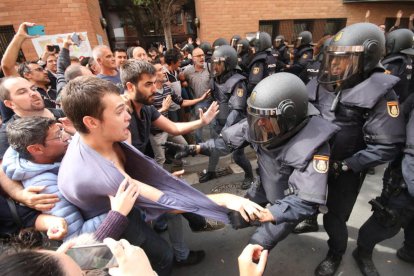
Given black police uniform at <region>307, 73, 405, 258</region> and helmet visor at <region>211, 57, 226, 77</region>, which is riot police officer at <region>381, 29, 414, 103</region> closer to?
black police uniform at <region>307, 73, 405, 258</region>

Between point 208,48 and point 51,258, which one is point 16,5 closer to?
point 208,48

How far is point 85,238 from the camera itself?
105 centimetres

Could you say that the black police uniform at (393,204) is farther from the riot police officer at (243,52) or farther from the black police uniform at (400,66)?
the riot police officer at (243,52)

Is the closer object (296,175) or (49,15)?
(296,175)

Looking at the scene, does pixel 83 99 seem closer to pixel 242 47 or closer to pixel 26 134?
pixel 26 134

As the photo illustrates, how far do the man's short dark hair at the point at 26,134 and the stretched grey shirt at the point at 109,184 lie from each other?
0.21 meters

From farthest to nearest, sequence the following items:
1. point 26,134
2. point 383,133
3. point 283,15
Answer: point 283,15 → point 383,133 → point 26,134

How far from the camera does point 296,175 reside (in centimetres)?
160

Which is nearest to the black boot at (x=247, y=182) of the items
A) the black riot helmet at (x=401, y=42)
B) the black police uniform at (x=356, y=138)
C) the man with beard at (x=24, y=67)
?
the black police uniform at (x=356, y=138)

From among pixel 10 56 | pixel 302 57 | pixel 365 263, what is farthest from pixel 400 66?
pixel 10 56

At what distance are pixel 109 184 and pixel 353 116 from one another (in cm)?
198

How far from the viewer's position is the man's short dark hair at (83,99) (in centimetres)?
141

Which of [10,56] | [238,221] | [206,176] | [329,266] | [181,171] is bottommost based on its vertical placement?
[206,176]

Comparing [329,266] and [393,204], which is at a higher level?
[393,204]
